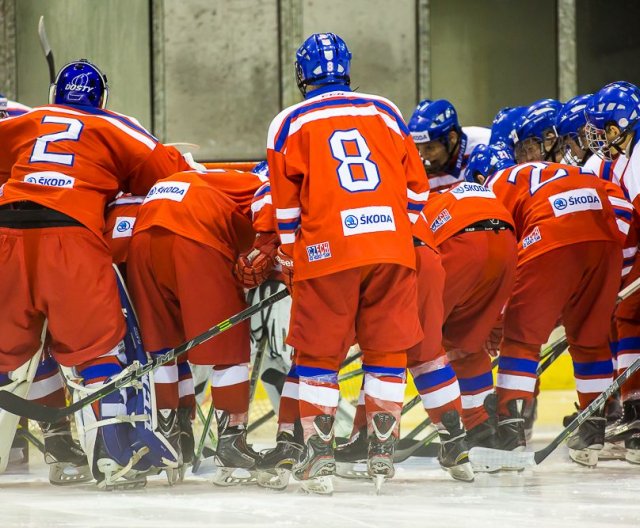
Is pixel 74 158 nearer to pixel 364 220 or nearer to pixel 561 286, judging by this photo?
pixel 364 220

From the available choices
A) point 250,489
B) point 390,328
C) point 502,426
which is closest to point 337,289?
point 390,328

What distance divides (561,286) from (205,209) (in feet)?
3.88

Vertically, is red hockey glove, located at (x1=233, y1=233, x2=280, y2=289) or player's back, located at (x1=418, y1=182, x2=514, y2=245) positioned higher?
player's back, located at (x1=418, y1=182, x2=514, y2=245)

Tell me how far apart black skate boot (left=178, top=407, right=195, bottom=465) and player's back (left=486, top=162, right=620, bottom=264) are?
121 cm

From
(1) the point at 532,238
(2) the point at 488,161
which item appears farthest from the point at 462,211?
(2) the point at 488,161

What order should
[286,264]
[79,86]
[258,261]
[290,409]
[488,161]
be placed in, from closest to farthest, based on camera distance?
[286,264] < [258,261] < [290,409] < [79,86] < [488,161]

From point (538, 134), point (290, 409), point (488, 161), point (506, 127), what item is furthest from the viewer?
point (506, 127)

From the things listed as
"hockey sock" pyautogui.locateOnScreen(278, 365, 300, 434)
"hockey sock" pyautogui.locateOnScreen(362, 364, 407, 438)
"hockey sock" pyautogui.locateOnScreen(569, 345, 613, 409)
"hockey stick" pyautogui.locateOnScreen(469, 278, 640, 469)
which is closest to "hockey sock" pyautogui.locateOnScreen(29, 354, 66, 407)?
"hockey sock" pyautogui.locateOnScreen(278, 365, 300, 434)

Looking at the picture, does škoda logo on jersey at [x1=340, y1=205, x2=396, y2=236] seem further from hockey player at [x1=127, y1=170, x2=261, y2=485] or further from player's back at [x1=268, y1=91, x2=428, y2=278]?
hockey player at [x1=127, y1=170, x2=261, y2=485]

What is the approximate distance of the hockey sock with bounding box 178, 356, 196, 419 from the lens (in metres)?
4.04

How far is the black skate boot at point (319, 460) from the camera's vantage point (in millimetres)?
3402

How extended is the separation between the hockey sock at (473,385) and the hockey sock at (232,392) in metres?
0.74

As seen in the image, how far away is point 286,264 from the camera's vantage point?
355 centimetres

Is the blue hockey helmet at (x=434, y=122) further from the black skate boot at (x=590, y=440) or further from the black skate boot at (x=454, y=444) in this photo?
the black skate boot at (x=454, y=444)
